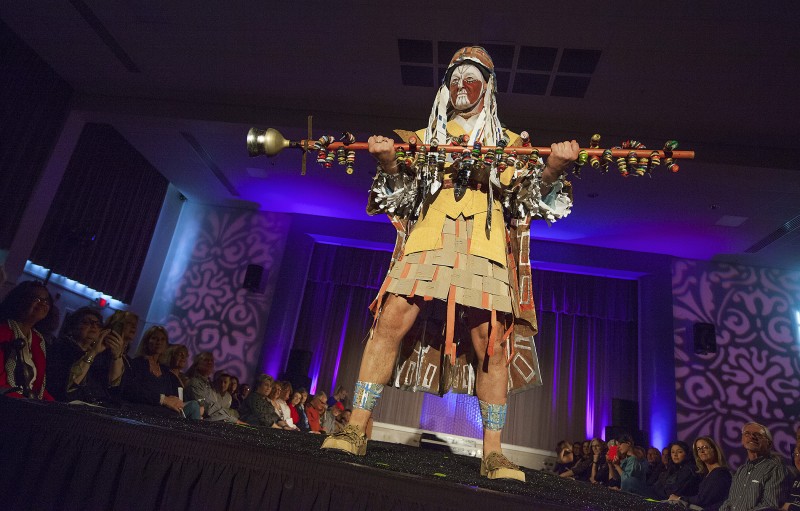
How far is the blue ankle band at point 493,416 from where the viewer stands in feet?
Result: 7.39

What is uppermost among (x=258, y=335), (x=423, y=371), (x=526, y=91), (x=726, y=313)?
(x=526, y=91)

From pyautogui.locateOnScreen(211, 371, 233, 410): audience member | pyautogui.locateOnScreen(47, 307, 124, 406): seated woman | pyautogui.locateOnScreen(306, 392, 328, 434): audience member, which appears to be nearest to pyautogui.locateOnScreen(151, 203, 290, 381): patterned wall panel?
pyautogui.locateOnScreen(306, 392, 328, 434): audience member

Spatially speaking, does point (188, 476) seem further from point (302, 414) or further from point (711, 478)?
point (302, 414)

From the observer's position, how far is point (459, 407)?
10.8 meters

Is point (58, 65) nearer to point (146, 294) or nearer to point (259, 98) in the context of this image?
point (259, 98)

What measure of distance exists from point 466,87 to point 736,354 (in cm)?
978

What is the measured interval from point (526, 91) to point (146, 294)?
27.4 ft

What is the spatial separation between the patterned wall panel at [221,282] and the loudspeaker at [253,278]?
280mm

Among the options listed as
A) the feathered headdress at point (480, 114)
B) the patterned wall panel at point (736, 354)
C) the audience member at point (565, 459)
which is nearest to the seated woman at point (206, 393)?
the feathered headdress at point (480, 114)

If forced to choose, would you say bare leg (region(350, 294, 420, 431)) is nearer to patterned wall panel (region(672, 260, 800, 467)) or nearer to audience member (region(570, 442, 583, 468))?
audience member (region(570, 442, 583, 468))

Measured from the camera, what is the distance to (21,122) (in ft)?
21.8

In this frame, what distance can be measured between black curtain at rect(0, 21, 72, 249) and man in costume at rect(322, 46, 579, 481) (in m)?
6.49

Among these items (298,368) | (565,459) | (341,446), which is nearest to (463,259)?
(341,446)

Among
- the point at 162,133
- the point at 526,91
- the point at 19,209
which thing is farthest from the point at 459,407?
the point at 19,209
